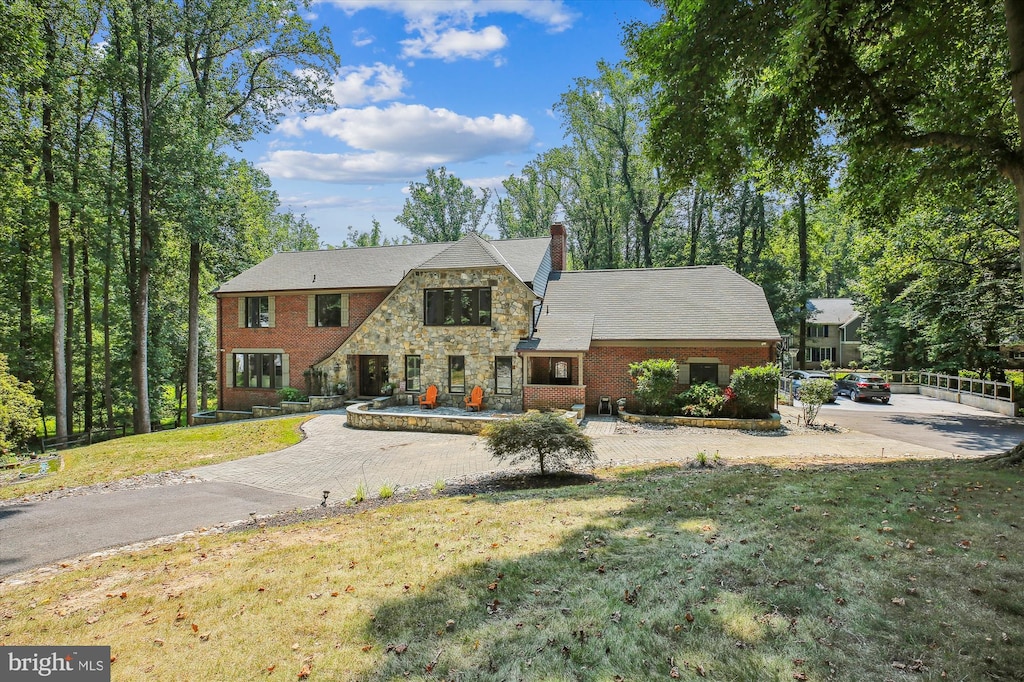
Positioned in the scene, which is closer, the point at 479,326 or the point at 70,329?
the point at 479,326

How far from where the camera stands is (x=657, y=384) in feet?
56.6

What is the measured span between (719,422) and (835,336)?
120ft

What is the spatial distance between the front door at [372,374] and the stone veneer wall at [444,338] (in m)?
0.46

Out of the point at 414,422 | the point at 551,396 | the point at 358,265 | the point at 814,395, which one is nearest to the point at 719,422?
the point at 814,395

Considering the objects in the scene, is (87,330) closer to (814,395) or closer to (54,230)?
(54,230)

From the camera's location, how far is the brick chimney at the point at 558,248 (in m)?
25.8

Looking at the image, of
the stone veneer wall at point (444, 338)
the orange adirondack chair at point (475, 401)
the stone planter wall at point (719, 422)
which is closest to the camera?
the stone planter wall at point (719, 422)

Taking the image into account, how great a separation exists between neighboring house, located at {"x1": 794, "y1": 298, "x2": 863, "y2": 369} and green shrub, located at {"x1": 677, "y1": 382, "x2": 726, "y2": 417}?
32.5m

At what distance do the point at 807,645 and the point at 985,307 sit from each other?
23682 mm

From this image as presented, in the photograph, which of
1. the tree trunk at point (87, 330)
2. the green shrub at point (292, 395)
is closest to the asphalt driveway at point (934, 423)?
the green shrub at point (292, 395)

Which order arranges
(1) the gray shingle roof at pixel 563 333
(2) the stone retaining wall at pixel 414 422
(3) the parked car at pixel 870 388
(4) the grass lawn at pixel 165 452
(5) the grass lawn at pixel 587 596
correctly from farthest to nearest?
(3) the parked car at pixel 870 388 < (1) the gray shingle roof at pixel 563 333 < (2) the stone retaining wall at pixel 414 422 < (4) the grass lawn at pixel 165 452 < (5) the grass lawn at pixel 587 596

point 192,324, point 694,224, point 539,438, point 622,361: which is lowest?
point 539,438

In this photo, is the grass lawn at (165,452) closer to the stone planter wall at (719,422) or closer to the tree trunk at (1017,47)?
the stone planter wall at (719,422)

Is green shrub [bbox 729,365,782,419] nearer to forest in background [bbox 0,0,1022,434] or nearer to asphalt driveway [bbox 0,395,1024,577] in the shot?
asphalt driveway [bbox 0,395,1024,577]
